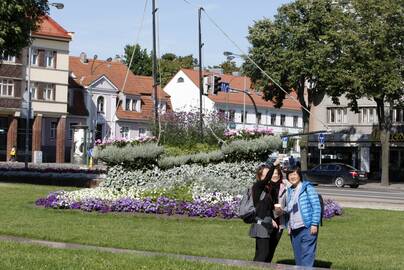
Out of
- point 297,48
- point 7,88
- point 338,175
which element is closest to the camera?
point 338,175

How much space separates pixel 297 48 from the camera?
5766cm

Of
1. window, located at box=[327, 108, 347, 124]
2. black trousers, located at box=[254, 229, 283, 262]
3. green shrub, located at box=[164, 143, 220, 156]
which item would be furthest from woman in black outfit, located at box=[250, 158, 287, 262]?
window, located at box=[327, 108, 347, 124]

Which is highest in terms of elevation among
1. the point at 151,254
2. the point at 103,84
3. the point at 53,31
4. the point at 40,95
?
the point at 53,31

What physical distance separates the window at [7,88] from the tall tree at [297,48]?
21133 millimetres

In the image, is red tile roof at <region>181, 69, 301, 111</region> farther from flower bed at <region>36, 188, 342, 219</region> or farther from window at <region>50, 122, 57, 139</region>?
flower bed at <region>36, 188, 342, 219</region>

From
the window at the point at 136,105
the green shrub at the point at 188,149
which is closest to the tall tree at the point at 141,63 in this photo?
the window at the point at 136,105

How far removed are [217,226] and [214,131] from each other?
8.19 meters

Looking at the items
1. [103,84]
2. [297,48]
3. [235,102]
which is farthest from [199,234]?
[235,102]

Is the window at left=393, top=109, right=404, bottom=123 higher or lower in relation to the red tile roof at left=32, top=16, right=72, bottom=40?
lower

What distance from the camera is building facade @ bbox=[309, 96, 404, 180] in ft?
213

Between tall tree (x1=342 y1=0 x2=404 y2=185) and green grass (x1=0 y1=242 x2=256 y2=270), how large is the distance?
127 ft

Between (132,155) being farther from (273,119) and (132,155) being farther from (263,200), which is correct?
→ (273,119)

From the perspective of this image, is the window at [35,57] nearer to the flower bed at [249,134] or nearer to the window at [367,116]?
the window at [367,116]

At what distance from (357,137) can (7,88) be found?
30.6 meters
